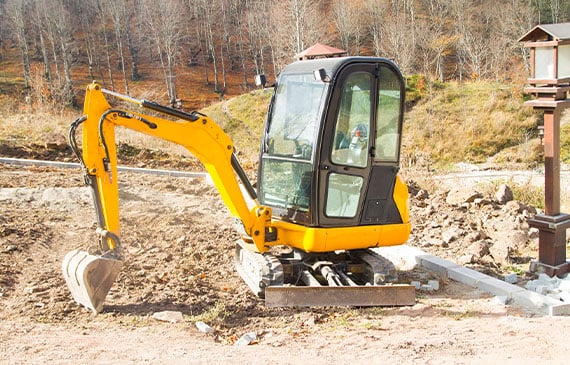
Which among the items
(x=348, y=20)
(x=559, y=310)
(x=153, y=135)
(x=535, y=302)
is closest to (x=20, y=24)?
(x=348, y=20)

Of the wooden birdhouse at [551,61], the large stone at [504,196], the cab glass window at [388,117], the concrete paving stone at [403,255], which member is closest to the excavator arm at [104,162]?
the cab glass window at [388,117]

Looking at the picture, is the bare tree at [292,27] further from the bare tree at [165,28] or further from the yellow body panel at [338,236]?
the yellow body panel at [338,236]

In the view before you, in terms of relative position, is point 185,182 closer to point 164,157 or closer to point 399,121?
point 164,157

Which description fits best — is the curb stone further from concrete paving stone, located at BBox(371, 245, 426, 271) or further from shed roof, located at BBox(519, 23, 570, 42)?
shed roof, located at BBox(519, 23, 570, 42)

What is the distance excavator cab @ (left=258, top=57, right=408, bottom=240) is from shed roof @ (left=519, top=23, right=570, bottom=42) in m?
2.17

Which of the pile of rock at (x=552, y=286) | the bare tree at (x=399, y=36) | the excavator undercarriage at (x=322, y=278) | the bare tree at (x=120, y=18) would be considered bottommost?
the pile of rock at (x=552, y=286)

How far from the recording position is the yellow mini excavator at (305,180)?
19.4 ft

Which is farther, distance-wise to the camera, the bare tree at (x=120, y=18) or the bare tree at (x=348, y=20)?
the bare tree at (x=120, y=18)

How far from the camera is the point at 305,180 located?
6434 millimetres

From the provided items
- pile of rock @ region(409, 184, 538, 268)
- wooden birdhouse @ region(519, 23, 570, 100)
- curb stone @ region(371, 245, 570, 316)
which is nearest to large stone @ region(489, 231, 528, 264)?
pile of rock @ region(409, 184, 538, 268)

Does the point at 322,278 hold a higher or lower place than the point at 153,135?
lower

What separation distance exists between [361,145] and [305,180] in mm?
666

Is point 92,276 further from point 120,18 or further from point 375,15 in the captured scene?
point 120,18

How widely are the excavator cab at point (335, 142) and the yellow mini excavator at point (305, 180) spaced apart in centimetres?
1
